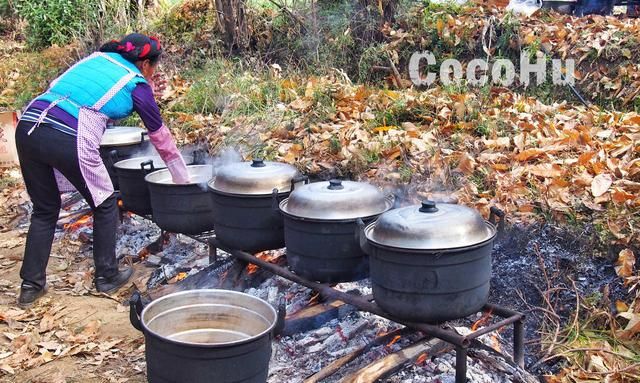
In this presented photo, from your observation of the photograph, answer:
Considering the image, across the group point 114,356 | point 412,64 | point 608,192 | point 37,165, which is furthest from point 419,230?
point 412,64

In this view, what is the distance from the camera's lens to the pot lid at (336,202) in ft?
12.2

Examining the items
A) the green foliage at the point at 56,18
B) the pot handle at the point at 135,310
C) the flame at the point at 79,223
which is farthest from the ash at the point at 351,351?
the green foliage at the point at 56,18

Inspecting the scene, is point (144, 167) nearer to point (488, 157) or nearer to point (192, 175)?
point (192, 175)

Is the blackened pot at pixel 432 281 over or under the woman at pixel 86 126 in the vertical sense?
under

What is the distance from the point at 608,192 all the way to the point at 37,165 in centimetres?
405

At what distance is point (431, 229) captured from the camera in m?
3.08

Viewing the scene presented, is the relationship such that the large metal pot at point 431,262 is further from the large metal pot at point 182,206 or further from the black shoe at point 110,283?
the black shoe at point 110,283

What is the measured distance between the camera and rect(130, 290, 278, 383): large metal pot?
2846 millimetres

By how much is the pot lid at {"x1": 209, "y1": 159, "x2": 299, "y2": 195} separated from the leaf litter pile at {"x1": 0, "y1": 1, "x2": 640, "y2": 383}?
114cm

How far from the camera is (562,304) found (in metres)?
4.08

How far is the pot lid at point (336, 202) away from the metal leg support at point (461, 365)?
923 millimetres

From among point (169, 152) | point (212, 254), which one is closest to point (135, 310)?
point (169, 152)

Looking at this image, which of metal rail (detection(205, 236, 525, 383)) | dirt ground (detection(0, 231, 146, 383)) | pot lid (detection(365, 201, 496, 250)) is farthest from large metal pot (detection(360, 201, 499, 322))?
dirt ground (detection(0, 231, 146, 383))

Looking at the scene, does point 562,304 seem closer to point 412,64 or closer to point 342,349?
point 342,349
